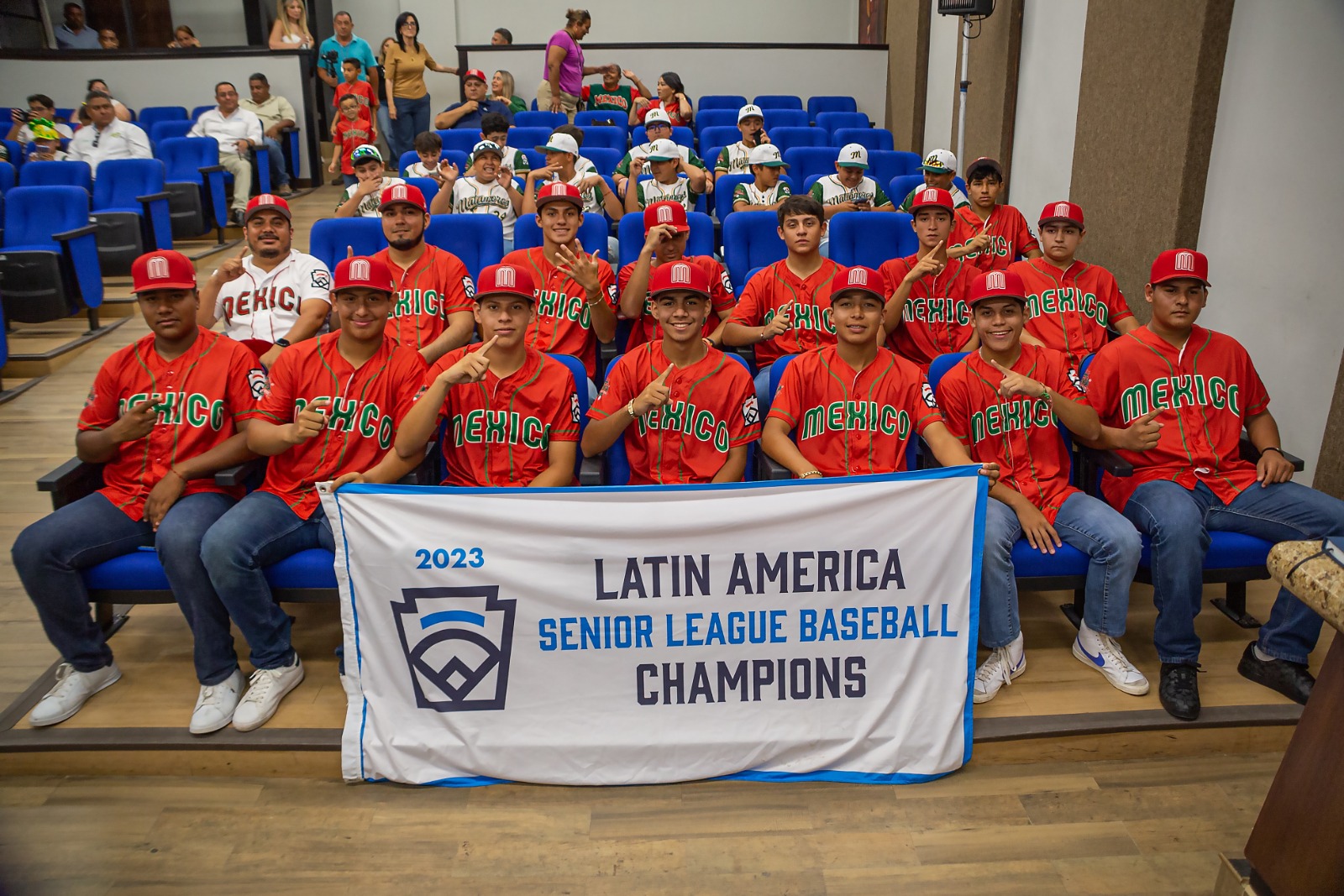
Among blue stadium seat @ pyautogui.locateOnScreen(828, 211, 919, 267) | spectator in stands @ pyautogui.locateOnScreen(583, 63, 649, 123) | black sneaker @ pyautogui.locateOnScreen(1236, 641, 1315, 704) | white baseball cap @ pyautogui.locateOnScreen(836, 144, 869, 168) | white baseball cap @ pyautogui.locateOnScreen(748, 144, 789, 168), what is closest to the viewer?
black sneaker @ pyautogui.locateOnScreen(1236, 641, 1315, 704)

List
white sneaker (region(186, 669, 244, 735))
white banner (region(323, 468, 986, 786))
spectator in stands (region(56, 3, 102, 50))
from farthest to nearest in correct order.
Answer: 1. spectator in stands (region(56, 3, 102, 50))
2. white sneaker (region(186, 669, 244, 735))
3. white banner (region(323, 468, 986, 786))

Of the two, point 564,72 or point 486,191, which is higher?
point 564,72

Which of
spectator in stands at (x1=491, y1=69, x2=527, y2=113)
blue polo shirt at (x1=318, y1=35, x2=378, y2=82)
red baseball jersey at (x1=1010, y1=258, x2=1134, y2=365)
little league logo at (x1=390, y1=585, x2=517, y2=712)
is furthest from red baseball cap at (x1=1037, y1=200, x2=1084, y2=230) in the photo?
blue polo shirt at (x1=318, y1=35, x2=378, y2=82)

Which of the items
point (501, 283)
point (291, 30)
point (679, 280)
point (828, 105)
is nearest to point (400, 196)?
point (501, 283)

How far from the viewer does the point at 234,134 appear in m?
8.62

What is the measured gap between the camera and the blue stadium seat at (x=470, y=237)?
4395 mm

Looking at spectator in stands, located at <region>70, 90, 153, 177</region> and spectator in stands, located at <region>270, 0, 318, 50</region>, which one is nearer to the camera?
spectator in stands, located at <region>70, 90, 153, 177</region>

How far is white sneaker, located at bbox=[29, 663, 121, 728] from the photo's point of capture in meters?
2.75

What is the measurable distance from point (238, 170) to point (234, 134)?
0.42 meters

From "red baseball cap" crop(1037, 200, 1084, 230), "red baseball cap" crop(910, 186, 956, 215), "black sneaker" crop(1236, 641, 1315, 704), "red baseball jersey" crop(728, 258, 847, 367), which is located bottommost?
"black sneaker" crop(1236, 641, 1315, 704)

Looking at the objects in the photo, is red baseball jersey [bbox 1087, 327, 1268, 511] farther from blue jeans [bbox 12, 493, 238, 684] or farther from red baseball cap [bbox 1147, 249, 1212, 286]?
blue jeans [bbox 12, 493, 238, 684]

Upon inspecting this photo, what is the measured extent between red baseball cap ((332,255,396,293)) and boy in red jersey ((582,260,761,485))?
0.77m

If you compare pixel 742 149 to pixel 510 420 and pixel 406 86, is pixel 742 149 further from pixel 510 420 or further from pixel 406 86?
pixel 510 420

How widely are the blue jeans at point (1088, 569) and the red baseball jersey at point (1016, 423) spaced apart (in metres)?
0.17
